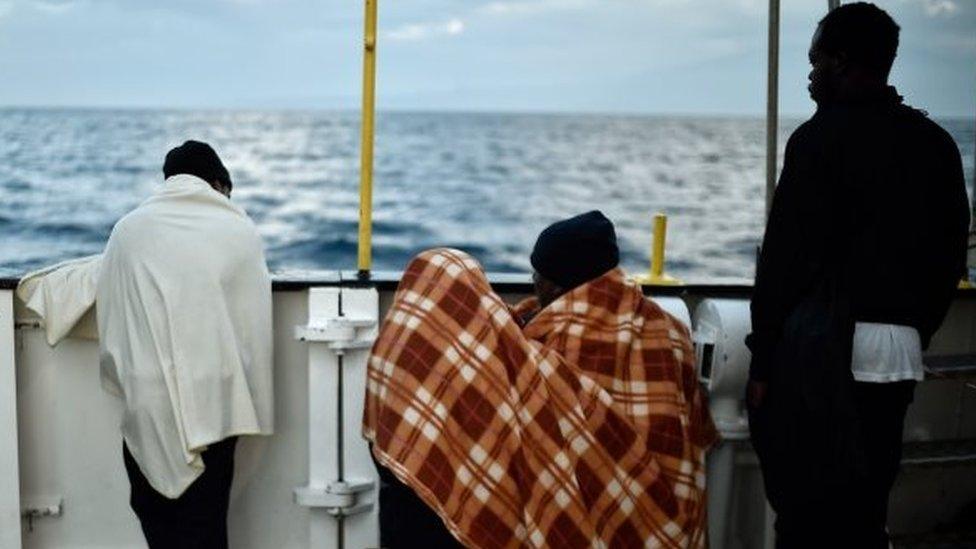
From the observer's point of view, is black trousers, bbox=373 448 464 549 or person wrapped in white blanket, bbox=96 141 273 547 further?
person wrapped in white blanket, bbox=96 141 273 547

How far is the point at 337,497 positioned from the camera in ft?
11.4

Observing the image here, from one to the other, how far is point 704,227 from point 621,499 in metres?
33.0

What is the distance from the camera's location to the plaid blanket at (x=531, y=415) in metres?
2.75

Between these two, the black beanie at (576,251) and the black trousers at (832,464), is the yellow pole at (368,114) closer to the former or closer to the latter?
the black beanie at (576,251)

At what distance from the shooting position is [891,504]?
12.8ft

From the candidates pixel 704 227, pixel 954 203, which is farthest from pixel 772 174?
pixel 704 227

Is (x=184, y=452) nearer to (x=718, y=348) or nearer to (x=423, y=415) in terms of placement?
(x=423, y=415)

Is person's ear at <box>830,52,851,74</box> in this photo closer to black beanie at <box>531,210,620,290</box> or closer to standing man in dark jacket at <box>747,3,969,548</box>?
standing man in dark jacket at <box>747,3,969,548</box>

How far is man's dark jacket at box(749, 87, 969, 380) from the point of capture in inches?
103

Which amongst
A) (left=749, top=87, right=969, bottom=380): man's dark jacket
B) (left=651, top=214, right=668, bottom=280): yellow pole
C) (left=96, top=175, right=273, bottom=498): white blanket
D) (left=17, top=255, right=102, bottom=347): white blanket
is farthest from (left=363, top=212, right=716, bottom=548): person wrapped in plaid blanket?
(left=17, top=255, right=102, bottom=347): white blanket

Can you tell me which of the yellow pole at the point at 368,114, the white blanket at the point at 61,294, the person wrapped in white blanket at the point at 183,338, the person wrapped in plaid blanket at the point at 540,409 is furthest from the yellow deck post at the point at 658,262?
the white blanket at the point at 61,294

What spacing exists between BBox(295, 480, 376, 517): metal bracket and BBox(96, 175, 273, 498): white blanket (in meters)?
0.40

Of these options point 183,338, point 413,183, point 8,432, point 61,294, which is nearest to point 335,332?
point 183,338

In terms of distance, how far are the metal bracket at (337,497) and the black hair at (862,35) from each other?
5.73 feet
